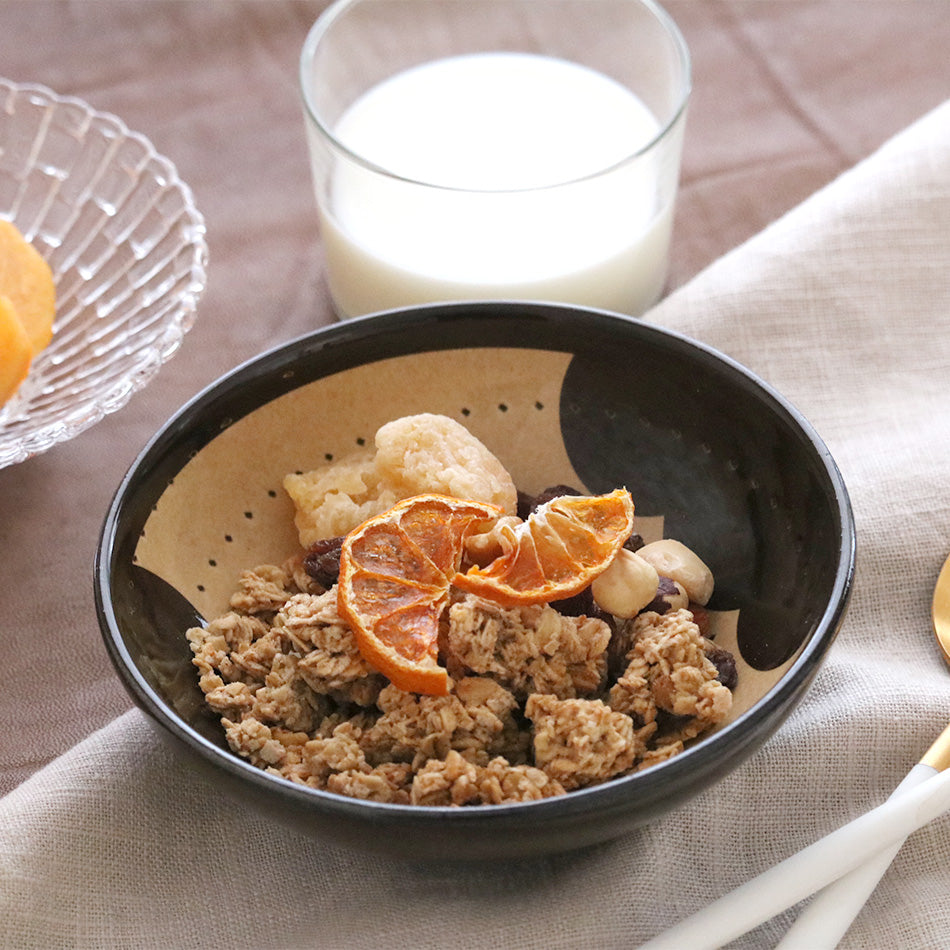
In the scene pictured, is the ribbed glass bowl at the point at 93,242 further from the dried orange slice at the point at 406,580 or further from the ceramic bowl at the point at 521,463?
the dried orange slice at the point at 406,580

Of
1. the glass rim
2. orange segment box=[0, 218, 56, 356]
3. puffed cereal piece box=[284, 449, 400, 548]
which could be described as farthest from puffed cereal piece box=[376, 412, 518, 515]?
orange segment box=[0, 218, 56, 356]

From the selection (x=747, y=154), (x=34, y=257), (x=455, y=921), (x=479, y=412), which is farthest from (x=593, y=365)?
(x=747, y=154)

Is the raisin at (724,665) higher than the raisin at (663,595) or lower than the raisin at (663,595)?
lower

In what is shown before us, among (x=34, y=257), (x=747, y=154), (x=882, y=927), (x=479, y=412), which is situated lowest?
(x=882, y=927)

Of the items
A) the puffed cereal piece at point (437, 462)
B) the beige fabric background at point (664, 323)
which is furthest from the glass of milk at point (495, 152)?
the puffed cereal piece at point (437, 462)

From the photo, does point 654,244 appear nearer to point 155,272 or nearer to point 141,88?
point 155,272
